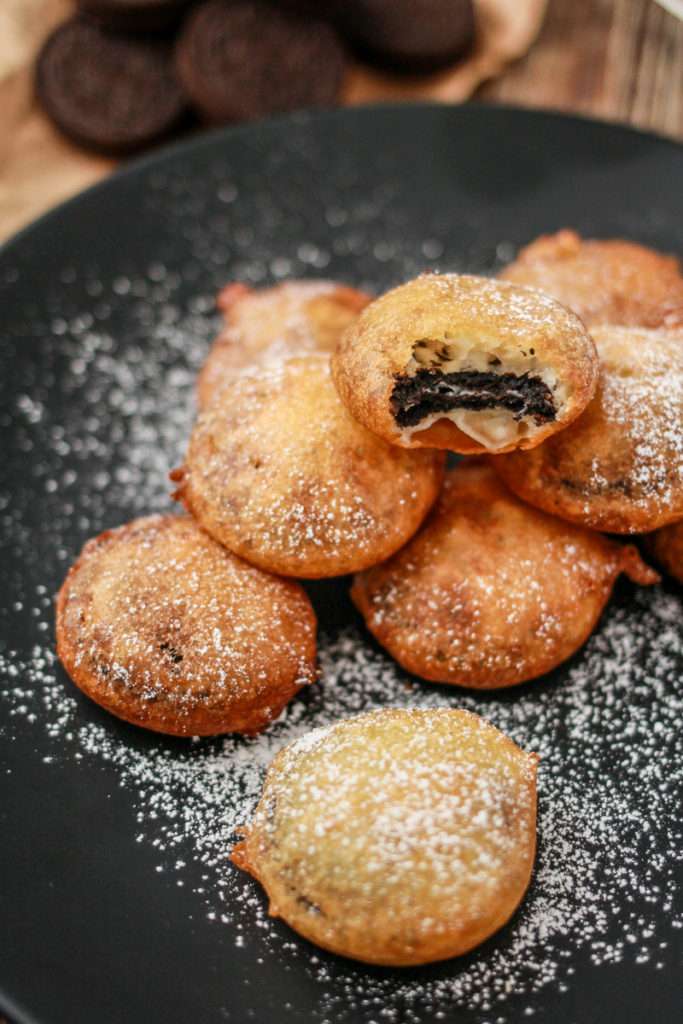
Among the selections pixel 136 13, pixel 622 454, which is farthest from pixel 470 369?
pixel 136 13

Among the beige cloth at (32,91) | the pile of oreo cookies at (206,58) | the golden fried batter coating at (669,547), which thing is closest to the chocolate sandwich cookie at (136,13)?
the pile of oreo cookies at (206,58)

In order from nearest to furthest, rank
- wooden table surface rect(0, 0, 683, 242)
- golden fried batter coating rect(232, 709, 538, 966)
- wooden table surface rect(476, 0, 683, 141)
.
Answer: golden fried batter coating rect(232, 709, 538, 966) → wooden table surface rect(0, 0, 683, 242) → wooden table surface rect(476, 0, 683, 141)

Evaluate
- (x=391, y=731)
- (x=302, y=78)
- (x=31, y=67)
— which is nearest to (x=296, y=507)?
(x=391, y=731)

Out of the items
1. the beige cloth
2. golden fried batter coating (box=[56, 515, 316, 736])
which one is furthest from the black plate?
the beige cloth

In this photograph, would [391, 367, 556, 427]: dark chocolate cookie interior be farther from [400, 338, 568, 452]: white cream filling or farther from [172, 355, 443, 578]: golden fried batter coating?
[172, 355, 443, 578]: golden fried batter coating

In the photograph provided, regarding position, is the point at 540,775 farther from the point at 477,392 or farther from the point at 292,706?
the point at 477,392

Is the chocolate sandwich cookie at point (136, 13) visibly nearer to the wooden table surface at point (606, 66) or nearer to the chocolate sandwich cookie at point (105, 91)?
the chocolate sandwich cookie at point (105, 91)
